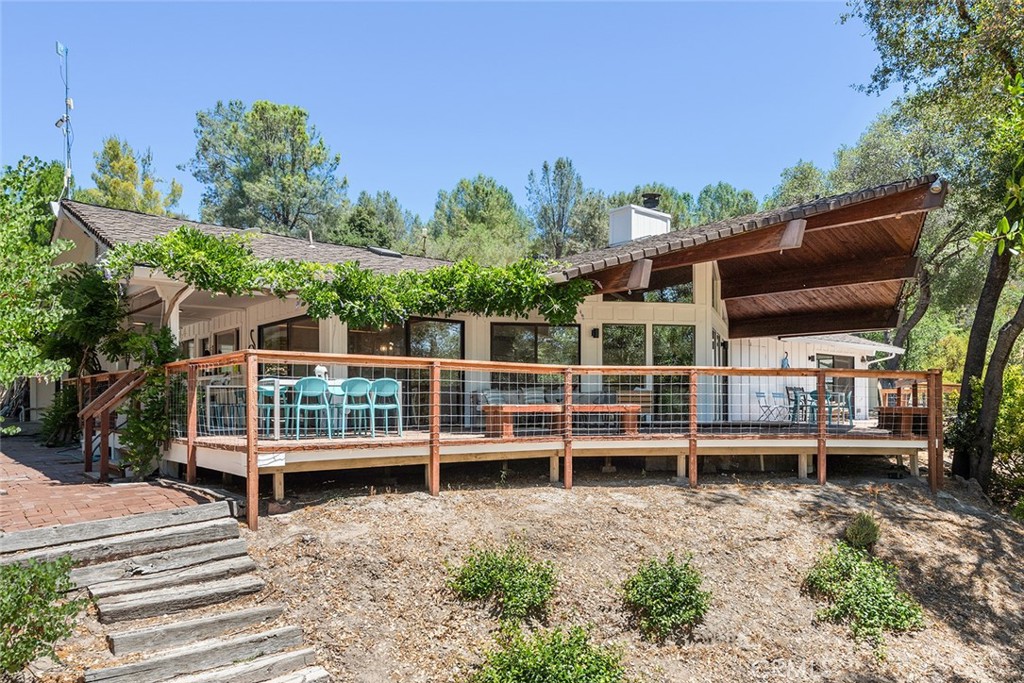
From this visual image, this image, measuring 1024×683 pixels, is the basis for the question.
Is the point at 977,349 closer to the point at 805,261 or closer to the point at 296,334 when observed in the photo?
the point at 805,261

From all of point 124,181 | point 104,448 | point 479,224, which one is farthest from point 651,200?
point 124,181

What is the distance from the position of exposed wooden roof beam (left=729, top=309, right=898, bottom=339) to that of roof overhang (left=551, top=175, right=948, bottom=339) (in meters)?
0.02

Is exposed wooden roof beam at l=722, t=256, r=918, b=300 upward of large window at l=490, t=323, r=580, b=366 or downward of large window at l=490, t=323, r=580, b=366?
upward

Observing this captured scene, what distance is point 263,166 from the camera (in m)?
35.3

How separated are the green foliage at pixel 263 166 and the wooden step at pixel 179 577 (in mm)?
31248

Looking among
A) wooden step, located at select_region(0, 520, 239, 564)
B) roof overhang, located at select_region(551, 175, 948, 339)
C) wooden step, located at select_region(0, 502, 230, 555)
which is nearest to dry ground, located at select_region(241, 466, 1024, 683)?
wooden step, located at select_region(0, 520, 239, 564)

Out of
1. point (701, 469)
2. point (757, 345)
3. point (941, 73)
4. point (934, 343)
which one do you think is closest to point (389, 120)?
point (757, 345)

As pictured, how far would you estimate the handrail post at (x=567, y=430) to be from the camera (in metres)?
8.08

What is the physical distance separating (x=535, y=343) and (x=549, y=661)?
6686mm

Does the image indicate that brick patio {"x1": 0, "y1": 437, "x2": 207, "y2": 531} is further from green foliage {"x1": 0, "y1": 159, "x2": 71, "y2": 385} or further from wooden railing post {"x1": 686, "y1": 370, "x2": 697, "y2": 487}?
wooden railing post {"x1": 686, "y1": 370, "x2": 697, "y2": 487}

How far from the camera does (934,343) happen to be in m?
32.9

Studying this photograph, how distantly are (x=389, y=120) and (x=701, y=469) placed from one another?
21.5 metres

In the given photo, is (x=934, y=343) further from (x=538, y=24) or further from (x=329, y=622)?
(x=329, y=622)

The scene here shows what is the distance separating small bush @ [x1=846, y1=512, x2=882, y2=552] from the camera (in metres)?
7.06
